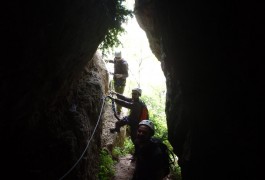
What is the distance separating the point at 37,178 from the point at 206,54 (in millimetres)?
4806

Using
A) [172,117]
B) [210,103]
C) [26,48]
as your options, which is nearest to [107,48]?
[172,117]

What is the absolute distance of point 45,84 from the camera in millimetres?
5039

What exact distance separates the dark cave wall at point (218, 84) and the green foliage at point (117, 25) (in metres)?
1.21

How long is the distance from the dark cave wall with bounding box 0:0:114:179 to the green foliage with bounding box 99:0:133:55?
1.49 feet

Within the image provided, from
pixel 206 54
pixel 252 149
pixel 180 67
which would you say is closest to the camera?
pixel 252 149

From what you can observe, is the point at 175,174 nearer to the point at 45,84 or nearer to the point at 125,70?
the point at 125,70

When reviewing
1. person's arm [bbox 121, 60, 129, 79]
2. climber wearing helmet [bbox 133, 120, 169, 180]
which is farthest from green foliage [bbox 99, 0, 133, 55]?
person's arm [bbox 121, 60, 129, 79]

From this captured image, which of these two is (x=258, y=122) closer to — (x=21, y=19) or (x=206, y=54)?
(x=206, y=54)

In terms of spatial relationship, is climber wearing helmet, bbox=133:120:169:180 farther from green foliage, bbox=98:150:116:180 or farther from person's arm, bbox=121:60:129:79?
person's arm, bbox=121:60:129:79

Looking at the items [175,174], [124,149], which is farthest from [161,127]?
[175,174]

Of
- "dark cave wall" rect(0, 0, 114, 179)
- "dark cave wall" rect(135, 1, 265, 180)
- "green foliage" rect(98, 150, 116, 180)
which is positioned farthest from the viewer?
"green foliage" rect(98, 150, 116, 180)

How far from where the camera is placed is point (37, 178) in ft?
17.0

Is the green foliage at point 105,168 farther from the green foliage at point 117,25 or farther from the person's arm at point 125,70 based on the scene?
the person's arm at point 125,70

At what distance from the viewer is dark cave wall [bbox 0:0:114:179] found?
146 inches
